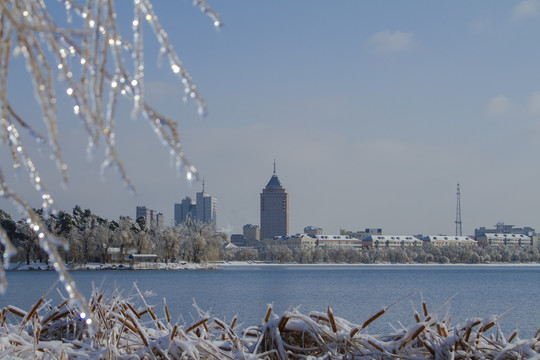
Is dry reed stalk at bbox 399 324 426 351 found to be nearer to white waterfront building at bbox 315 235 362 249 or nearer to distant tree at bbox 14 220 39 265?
distant tree at bbox 14 220 39 265

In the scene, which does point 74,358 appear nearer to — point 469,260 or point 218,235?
point 218,235

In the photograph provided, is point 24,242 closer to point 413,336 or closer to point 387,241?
point 413,336

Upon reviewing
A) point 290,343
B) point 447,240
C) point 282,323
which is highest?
point 447,240

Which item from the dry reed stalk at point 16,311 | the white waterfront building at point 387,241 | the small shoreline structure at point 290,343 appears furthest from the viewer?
the white waterfront building at point 387,241

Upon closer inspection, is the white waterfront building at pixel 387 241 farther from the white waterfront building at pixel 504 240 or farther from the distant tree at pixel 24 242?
the distant tree at pixel 24 242

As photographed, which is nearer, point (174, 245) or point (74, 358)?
point (74, 358)

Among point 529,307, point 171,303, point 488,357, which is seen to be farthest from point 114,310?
point 529,307

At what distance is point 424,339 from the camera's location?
3.08 m

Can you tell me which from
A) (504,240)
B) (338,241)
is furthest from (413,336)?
(504,240)

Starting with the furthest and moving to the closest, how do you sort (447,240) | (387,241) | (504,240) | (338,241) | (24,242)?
1. (504,240)
2. (338,241)
3. (387,241)
4. (447,240)
5. (24,242)

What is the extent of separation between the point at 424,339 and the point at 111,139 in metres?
2.36

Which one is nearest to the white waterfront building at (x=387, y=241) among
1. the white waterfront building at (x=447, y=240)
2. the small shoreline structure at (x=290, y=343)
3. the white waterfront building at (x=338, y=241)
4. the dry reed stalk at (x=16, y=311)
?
the white waterfront building at (x=447, y=240)

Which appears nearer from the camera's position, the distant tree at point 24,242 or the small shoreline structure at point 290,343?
the small shoreline structure at point 290,343

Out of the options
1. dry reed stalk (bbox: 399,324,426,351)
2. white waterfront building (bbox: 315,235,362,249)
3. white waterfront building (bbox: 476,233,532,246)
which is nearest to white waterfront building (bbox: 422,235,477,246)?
white waterfront building (bbox: 476,233,532,246)
